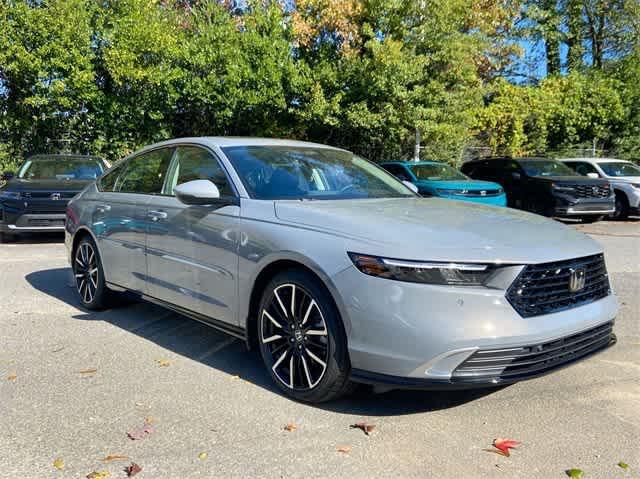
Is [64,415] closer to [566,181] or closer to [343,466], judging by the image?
[343,466]

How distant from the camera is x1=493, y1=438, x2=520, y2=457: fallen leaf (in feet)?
9.72

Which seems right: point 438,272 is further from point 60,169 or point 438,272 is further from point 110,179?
point 60,169

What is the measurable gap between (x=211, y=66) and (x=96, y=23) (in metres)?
3.19

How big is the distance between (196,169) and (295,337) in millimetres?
1672

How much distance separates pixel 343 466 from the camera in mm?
2832

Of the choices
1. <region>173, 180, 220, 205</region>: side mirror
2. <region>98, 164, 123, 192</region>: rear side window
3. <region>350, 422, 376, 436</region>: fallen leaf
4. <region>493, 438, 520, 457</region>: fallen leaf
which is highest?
<region>98, 164, 123, 192</region>: rear side window

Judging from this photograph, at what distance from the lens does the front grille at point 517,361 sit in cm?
298

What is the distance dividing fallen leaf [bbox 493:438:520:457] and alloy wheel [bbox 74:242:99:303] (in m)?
3.86

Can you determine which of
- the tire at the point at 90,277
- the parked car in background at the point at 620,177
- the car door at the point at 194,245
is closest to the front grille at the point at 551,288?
the car door at the point at 194,245

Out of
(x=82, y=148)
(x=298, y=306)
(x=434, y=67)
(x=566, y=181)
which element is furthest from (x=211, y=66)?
(x=298, y=306)

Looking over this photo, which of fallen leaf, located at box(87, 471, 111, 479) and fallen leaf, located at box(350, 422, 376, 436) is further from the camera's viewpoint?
fallen leaf, located at box(350, 422, 376, 436)

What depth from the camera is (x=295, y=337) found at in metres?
3.54

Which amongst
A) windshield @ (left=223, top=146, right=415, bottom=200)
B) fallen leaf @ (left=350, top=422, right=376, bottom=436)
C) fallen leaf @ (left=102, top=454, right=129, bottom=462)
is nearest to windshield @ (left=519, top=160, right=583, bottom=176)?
windshield @ (left=223, top=146, right=415, bottom=200)

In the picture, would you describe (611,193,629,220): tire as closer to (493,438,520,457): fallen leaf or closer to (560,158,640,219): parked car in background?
(560,158,640,219): parked car in background
